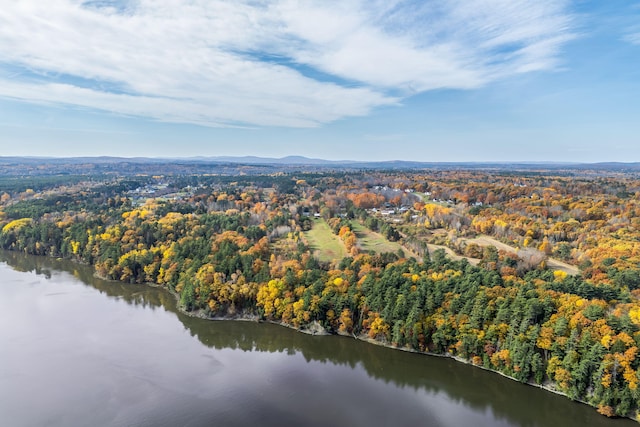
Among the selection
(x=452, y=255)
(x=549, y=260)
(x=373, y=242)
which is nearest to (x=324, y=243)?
(x=373, y=242)

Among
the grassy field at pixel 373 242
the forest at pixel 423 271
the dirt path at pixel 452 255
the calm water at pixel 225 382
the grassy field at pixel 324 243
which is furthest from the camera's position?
the grassy field at pixel 373 242

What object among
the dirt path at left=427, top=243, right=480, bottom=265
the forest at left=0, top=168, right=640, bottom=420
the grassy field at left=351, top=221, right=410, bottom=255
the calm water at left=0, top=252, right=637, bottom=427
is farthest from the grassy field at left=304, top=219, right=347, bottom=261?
the calm water at left=0, top=252, right=637, bottom=427

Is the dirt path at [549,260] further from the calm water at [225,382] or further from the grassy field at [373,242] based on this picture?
the calm water at [225,382]

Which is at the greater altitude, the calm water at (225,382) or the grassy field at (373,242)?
the grassy field at (373,242)

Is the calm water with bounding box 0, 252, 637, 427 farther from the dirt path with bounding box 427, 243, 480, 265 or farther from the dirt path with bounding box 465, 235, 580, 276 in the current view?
the dirt path with bounding box 465, 235, 580, 276

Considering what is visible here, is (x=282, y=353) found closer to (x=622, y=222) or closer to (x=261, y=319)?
(x=261, y=319)

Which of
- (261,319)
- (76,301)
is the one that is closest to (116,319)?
(76,301)

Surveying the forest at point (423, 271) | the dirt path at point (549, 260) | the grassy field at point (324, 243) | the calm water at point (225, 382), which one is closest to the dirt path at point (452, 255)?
the forest at point (423, 271)

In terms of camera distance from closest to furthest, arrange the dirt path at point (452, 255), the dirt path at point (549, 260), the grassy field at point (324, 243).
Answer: the dirt path at point (549, 260), the dirt path at point (452, 255), the grassy field at point (324, 243)
